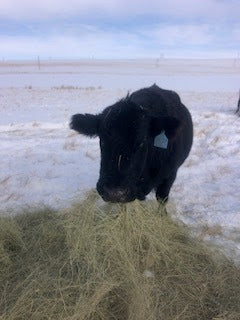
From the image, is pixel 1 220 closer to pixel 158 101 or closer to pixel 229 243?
pixel 158 101

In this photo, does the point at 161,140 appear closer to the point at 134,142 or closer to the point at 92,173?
the point at 134,142

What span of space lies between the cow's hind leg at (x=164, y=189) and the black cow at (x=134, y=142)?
209 mm

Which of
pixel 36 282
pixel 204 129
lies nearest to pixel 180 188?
pixel 36 282

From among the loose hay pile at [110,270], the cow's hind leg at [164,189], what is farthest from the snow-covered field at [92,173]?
the loose hay pile at [110,270]

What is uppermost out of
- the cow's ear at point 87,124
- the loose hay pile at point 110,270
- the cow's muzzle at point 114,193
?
the cow's ear at point 87,124

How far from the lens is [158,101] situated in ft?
Answer: 17.2

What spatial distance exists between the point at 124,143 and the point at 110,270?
4.05 feet

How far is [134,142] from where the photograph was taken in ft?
13.9

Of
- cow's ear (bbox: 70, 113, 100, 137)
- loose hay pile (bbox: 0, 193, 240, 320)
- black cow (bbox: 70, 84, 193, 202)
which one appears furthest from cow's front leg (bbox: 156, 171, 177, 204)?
cow's ear (bbox: 70, 113, 100, 137)

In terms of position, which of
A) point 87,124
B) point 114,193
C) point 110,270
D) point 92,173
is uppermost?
point 87,124

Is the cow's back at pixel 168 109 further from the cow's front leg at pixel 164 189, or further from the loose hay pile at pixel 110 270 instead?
the loose hay pile at pixel 110 270

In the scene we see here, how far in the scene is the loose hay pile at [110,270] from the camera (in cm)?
378

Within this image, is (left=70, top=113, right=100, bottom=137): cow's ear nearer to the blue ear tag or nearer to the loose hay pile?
the blue ear tag

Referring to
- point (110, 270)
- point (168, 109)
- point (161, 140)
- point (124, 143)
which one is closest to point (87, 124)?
point (124, 143)
